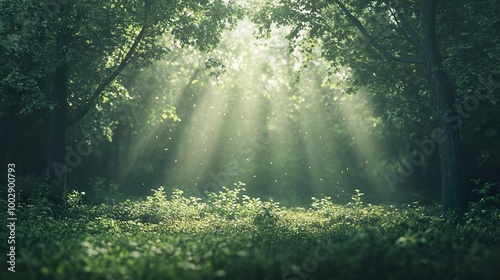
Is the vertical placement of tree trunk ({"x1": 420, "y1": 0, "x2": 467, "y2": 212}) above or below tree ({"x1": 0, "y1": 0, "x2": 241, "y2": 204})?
below

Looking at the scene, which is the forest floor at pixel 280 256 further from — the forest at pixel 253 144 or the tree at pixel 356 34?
the tree at pixel 356 34

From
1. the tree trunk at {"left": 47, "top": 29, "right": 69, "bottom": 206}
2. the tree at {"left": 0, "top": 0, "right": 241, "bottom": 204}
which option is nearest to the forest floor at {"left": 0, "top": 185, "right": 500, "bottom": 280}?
the tree trunk at {"left": 47, "top": 29, "right": 69, "bottom": 206}

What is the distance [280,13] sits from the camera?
1861cm

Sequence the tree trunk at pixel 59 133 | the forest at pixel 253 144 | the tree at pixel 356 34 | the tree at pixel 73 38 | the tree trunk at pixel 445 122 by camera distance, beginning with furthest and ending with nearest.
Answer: the tree trunk at pixel 59 133, the tree at pixel 356 34, the tree at pixel 73 38, the tree trunk at pixel 445 122, the forest at pixel 253 144

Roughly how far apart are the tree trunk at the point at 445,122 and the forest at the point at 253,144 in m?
0.05

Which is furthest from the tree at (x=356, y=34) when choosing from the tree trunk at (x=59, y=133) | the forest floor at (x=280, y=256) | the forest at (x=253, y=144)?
the tree trunk at (x=59, y=133)

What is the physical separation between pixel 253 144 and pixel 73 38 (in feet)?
94.9

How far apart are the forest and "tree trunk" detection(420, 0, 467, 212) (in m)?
0.05

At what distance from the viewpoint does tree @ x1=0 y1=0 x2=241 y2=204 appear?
17.6m

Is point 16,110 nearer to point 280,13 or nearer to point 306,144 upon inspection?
point 280,13

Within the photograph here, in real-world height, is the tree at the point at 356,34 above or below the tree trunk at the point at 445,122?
above

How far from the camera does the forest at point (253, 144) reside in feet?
27.8

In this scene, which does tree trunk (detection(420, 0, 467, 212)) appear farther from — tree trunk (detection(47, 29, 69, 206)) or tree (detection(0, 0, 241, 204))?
tree trunk (detection(47, 29, 69, 206))

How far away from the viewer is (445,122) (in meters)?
15.8
